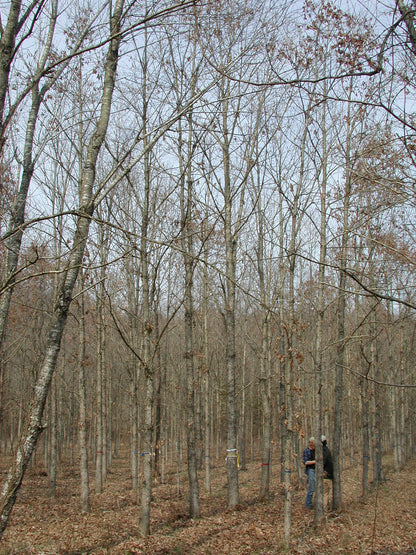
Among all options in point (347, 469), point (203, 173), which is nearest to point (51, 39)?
point (203, 173)

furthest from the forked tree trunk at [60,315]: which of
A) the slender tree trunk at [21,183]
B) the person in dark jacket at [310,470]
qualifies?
the person in dark jacket at [310,470]

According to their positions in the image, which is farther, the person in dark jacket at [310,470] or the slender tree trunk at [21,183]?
the person in dark jacket at [310,470]

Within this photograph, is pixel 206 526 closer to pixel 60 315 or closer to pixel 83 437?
pixel 83 437

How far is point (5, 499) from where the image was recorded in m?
3.23

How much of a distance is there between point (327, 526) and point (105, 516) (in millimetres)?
4253

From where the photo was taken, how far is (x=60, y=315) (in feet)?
12.4

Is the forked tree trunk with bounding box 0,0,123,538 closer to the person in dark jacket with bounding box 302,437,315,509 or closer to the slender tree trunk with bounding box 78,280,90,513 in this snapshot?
the slender tree trunk with bounding box 78,280,90,513

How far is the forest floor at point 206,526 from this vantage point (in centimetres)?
661

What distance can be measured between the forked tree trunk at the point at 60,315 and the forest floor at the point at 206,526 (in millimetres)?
3380

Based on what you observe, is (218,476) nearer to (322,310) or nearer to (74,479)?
(74,479)

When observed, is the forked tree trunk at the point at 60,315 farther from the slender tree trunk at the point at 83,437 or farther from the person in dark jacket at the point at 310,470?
the person in dark jacket at the point at 310,470

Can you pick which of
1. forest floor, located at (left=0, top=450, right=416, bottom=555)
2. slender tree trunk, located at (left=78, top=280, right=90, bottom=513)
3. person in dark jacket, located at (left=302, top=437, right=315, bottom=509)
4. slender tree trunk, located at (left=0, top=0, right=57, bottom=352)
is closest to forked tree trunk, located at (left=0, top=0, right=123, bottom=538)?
slender tree trunk, located at (left=0, top=0, right=57, bottom=352)

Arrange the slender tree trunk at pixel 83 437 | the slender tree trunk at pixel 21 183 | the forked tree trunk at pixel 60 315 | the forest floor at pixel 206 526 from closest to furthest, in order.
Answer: the forked tree trunk at pixel 60 315 → the slender tree trunk at pixel 21 183 → the forest floor at pixel 206 526 → the slender tree trunk at pixel 83 437

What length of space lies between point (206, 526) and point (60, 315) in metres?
5.85
